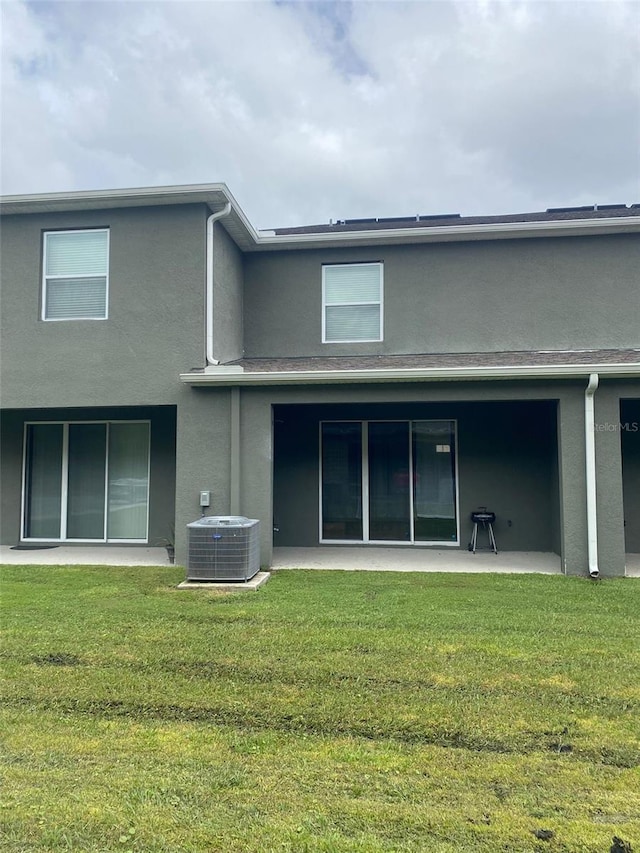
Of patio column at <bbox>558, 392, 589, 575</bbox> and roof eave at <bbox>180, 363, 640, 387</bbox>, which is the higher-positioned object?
roof eave at <bbox>180, 363, 640, 387</bbox>

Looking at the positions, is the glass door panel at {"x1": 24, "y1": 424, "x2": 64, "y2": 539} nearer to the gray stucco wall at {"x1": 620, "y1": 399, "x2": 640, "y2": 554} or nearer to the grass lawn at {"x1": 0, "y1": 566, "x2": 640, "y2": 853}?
the grass lawn at {"x1": 0, "y1": 566, "x2": 640, "y2": 853}

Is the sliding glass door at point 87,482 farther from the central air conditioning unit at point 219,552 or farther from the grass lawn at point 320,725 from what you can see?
the grass lawn at point 320,725

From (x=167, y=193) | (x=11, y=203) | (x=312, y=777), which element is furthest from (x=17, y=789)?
(x=11, y=203)

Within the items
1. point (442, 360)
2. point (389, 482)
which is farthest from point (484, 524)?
point (442, 360)

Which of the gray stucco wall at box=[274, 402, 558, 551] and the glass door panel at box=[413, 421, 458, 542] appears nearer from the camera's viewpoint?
the gray stucco wall at box=[274, 402, 558, 551]

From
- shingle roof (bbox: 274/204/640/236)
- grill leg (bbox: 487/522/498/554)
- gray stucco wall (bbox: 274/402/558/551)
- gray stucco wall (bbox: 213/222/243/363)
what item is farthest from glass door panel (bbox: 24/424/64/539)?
grill leg (bbox: 487/522/498/554)

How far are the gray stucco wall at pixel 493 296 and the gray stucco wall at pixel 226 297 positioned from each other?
94 cm

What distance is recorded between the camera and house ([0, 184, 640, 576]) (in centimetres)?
812

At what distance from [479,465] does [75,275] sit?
728 centimetres

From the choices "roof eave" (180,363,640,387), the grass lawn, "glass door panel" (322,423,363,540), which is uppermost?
"roof eave" (180,363,640,387)

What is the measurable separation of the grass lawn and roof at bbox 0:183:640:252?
18.9ft

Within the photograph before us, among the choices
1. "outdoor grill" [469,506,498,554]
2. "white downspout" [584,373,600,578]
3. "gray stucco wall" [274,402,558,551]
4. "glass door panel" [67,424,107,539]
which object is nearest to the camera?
"white downspout" [584,373,600,578]

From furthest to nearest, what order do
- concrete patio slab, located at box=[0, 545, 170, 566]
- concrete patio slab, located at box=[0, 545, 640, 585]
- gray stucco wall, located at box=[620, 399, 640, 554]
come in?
gray stucco wall, located at box=[620, 399, 640, 554]
concrete patio slab, located at box=[0, 545, 170, 566]
concrete patio slab, located at box=[0, 545, 640, 585]

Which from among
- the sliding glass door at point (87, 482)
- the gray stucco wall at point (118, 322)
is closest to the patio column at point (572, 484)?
the gray stucco wall at point (118, 322)
